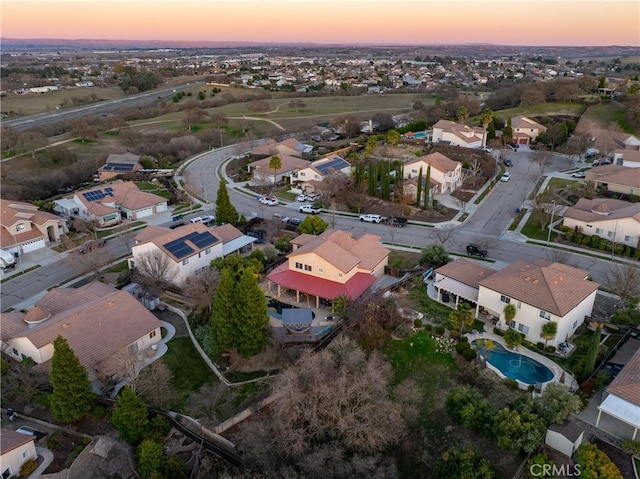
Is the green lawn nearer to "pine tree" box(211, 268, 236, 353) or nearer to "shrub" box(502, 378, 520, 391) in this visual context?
"pine tree" box(211, 268, 236, 353)

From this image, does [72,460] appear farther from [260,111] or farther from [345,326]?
[260,111]

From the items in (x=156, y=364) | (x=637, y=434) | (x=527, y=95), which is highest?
(x=527, y=95)

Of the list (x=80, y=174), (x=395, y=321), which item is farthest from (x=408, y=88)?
(x=395, y=321)

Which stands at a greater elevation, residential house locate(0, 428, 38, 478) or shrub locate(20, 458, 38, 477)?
residential house locate(0, 428, 38, 478)

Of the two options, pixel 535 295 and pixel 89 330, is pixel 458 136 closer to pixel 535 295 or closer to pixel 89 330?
pixel 535 295

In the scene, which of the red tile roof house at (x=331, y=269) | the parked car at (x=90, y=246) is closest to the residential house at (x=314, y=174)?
the red tile roof house at (x=331, y=269)

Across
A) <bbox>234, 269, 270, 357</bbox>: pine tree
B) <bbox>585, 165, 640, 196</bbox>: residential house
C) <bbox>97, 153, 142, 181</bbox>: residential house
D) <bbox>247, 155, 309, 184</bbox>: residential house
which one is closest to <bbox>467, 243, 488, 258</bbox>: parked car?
<bbox>234, 269, 270, 357</bbox>: pine tree
